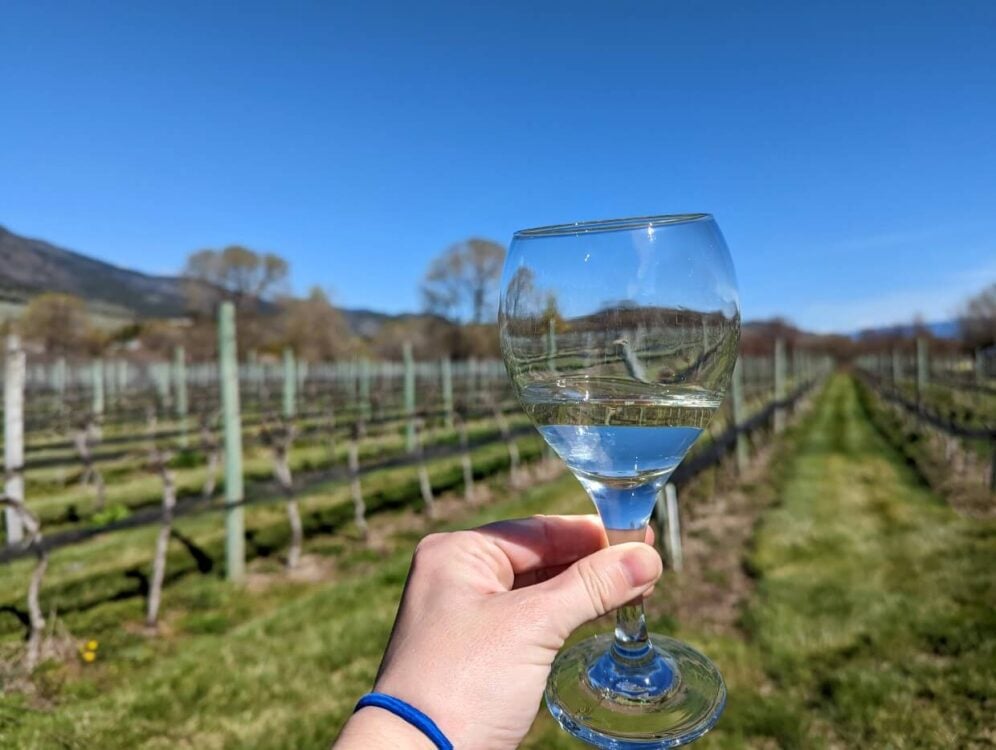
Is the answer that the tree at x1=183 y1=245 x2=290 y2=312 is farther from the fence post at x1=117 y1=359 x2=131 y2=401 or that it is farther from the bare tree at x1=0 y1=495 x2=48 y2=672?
the bare tree at x1=0 y1=495 x2=48 y2=672

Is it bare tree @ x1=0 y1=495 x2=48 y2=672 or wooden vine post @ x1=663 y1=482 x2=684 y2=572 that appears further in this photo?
wooden vine post @ x1=663 y1=482 x2=684 y2=572

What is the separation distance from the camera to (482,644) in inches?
40.0

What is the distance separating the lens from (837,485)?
10.2 m

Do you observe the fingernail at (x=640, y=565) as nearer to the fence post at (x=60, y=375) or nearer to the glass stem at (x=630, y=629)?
the glass stem at (x=630, y=629)

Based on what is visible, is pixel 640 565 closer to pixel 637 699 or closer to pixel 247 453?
pixel 637 699

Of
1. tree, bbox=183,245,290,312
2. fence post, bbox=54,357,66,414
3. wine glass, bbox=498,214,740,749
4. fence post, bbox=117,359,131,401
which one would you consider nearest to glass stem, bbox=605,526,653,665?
wine glass, bbox=498,214,740,749

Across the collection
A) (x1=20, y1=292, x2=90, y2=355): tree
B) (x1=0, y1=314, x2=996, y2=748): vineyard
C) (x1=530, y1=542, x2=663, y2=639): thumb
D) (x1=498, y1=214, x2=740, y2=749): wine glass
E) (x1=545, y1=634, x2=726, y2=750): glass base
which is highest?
(x1=20, y1=292, x2=90, y2=355): tree

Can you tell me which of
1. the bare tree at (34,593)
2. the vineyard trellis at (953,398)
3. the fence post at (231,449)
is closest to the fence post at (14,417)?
the fence post at (231,449)

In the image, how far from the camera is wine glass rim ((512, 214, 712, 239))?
2.97ft

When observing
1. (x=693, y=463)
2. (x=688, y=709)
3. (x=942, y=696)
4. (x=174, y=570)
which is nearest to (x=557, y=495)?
(x=693, y=463)

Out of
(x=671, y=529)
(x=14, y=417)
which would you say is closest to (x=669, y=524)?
(x=671, y=529)

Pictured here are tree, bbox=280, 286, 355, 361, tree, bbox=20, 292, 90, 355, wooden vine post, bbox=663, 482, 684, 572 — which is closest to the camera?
→ wooden vine post, bbox=663, 482, 684, 572

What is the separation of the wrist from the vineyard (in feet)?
3.05

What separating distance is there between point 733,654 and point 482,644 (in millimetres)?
3792
